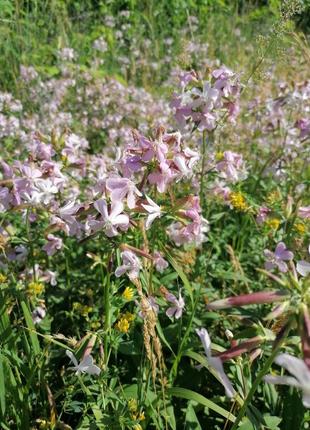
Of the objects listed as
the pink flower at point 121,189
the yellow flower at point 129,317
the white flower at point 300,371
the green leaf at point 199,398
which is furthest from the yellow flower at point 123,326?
the white flower at point 300,371

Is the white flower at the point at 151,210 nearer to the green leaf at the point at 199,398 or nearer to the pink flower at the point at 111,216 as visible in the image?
the pink flower at the point at 111,216

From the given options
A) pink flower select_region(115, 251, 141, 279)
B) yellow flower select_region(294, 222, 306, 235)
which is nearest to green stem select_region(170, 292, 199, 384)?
pink flower select_region(115, 251, 141, 279)

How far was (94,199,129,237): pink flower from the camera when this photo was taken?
3.67 ft

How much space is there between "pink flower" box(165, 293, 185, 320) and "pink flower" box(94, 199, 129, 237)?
41 cm

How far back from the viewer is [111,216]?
1.12 meters

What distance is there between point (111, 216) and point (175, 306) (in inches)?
19.2

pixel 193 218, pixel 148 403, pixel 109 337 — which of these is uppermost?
pixel 193 218

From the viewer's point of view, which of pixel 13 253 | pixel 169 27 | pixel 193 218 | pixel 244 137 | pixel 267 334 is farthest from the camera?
pixel 169 27

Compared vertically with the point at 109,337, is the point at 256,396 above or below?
below

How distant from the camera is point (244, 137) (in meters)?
3.10

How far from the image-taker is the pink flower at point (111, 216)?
3.67ft

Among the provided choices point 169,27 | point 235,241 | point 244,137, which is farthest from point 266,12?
point 235,241

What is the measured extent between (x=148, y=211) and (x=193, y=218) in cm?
15

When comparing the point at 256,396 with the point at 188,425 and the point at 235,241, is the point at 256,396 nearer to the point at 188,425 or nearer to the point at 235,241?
the point at 188,425
